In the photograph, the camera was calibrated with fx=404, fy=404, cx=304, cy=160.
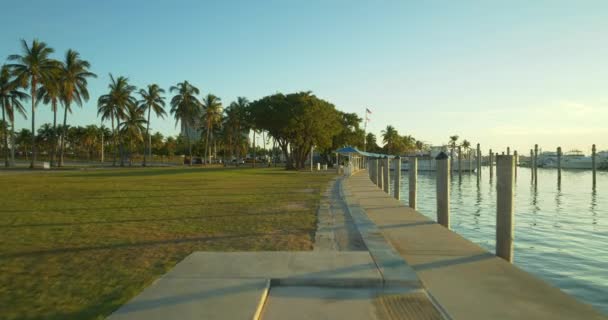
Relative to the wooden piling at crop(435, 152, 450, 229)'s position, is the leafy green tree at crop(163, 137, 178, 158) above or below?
above

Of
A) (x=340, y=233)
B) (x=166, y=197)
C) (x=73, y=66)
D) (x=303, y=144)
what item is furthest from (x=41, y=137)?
(x=340, y=233)

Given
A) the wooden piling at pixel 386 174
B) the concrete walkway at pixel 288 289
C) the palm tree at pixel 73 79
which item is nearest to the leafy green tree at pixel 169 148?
the palm tree at pixel 73 79

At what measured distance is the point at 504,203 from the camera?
6391mm

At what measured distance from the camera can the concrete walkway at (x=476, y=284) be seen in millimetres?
3824

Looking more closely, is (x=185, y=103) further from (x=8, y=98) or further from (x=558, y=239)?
(x=558, y=239)

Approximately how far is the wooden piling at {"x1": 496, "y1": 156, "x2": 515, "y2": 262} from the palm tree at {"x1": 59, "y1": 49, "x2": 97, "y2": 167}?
50.0 metres

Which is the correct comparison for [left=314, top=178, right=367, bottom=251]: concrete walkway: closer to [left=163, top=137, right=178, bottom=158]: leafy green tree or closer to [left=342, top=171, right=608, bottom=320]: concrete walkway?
[left=342, top=171, right=608, bottom=320]: concrete walkway

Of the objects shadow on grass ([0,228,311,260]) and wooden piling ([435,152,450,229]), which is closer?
shadow on grass ([0,228,311,260])

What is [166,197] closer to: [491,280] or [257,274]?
[257,274]

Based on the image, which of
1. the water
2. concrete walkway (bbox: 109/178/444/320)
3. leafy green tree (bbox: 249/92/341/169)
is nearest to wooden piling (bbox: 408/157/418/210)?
the water

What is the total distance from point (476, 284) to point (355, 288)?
1.38m

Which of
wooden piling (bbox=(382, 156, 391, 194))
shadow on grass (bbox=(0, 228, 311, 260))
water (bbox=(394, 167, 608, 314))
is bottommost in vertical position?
Answer: water (bbox=(394, 167, 608, 314))

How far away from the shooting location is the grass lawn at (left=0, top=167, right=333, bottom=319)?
425cm

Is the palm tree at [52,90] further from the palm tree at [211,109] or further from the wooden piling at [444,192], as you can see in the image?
the wooden piling at [444,192]
